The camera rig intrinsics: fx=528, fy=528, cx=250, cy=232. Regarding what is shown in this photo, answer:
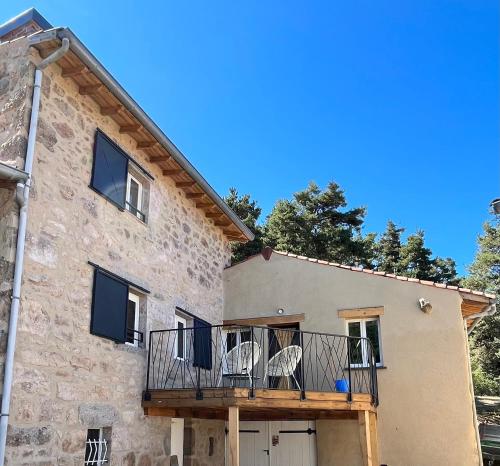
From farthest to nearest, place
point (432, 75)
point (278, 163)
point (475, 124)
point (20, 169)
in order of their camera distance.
A: 1. point (278, 163)
2. point (475, 124)
3. point (432, 75)
4. point (20, 169)

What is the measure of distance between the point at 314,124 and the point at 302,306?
6.00m

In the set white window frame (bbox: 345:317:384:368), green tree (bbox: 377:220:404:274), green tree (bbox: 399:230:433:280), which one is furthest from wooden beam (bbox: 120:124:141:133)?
green tree (bbox: 377:220:404:274)

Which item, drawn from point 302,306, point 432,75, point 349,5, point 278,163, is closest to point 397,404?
point 302,306

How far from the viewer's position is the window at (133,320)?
845cm

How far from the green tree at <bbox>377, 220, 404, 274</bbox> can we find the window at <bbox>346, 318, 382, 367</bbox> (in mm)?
Answer: 17786

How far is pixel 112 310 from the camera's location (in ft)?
25.4

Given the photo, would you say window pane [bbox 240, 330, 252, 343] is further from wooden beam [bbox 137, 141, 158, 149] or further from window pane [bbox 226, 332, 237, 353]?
wooden beam [bbox 137, 141, 158, 149]

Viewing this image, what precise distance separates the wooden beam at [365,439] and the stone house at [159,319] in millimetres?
31

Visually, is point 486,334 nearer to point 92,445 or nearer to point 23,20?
point 92,445

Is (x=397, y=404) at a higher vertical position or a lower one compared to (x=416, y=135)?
lower

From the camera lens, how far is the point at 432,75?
11.5m

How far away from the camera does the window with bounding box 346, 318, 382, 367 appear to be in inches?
421

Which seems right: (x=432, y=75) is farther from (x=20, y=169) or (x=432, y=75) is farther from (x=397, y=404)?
(x=20, y=169)

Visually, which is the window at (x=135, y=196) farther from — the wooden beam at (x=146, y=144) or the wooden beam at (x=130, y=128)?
the wooden beam at (x=130, y=128)
